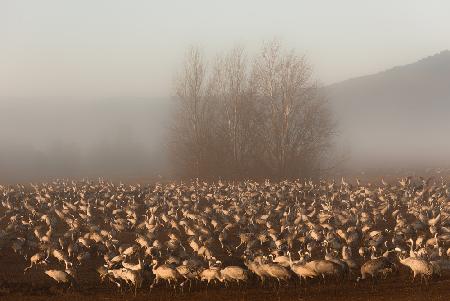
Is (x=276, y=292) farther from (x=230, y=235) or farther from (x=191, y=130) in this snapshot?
(x=191, y=130)

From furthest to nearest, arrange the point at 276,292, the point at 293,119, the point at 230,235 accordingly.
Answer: the point at 293,119 < the point at 230,235 < the point at 276,292

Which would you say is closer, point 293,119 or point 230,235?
point 230,235

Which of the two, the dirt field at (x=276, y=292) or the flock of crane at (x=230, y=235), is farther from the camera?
the flock of crane at (x=230, y=235)

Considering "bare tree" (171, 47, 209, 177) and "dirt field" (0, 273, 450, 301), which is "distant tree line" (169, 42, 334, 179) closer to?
"bare tree" (171, 47, 209, 177)

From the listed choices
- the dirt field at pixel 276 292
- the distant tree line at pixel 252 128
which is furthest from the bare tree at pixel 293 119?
the dirt field at pixel 276 292

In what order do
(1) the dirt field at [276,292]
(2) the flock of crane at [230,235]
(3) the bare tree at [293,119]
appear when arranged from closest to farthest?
(1) the dirt field at [276,292], (2) the flock of crane at [230,235], (3) the bare tree at [293,119]

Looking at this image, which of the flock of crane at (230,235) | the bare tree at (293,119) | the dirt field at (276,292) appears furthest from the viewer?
the bare tree at (293,119)

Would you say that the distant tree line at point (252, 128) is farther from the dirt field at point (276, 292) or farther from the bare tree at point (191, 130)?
the dirt field at point (276, 292)

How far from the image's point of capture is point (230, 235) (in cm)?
2480

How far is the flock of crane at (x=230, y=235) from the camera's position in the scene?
16.7m

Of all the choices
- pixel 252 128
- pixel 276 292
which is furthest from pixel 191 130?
pixel 276 292

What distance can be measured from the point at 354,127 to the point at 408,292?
582 ft

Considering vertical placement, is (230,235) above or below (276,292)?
below

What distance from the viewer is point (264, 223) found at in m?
26.4
